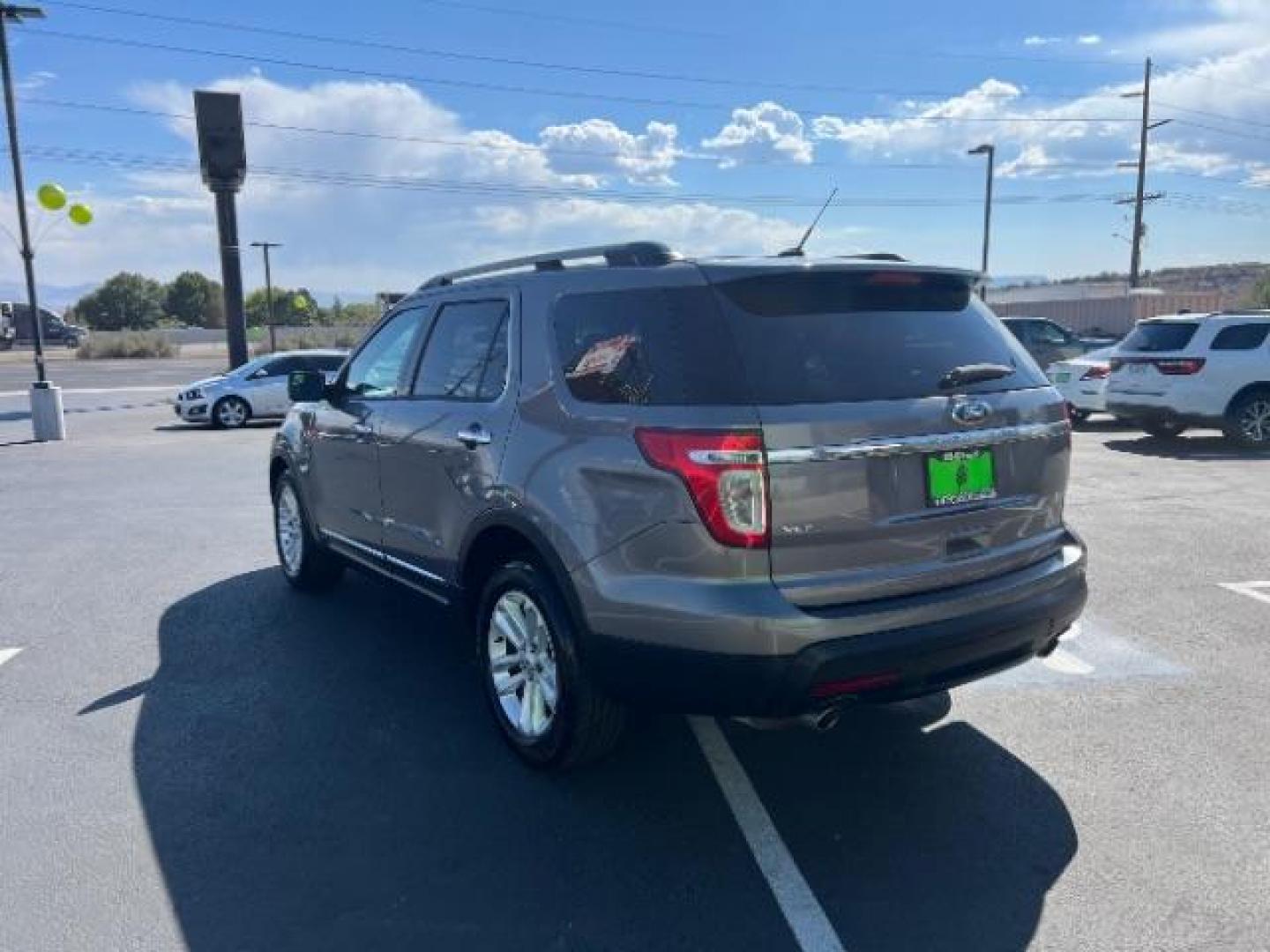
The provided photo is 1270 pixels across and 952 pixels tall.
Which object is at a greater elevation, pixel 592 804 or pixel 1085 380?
pixel 1085 380

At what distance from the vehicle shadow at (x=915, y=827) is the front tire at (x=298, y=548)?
3.03 meters

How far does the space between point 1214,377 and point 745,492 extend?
38.7 feet

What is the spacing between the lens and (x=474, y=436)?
3.92m

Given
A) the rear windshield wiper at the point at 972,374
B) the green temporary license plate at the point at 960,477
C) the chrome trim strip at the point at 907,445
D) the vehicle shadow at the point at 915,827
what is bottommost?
the vehicle shadow at the point at 915,827

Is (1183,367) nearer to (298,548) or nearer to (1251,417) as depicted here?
(1251,417)

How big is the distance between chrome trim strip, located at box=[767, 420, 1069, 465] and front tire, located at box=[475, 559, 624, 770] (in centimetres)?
100

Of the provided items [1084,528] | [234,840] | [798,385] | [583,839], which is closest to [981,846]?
[583,839]

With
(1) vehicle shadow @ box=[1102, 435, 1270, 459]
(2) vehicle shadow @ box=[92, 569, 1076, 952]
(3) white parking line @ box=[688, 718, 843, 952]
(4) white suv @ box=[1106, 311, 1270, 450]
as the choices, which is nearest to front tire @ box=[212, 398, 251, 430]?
(1) vehicle shadow @ box=[1102, 435, 1270, 459]

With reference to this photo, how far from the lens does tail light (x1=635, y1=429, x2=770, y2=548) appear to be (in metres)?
2.94

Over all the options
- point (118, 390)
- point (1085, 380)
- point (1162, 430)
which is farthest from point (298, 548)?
point (118, 390)

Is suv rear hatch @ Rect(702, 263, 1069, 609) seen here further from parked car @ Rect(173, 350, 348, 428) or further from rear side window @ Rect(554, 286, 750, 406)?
parked car @ Rect(173, 350, 348, 428)

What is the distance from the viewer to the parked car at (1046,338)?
62.3ft

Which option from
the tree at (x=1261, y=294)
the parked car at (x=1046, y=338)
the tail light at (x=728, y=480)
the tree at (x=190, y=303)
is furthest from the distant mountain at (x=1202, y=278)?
the tree at (x=190, y=303)

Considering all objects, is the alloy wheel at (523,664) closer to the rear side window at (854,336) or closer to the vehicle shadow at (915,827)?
the vehicle shadow at (915,827)
